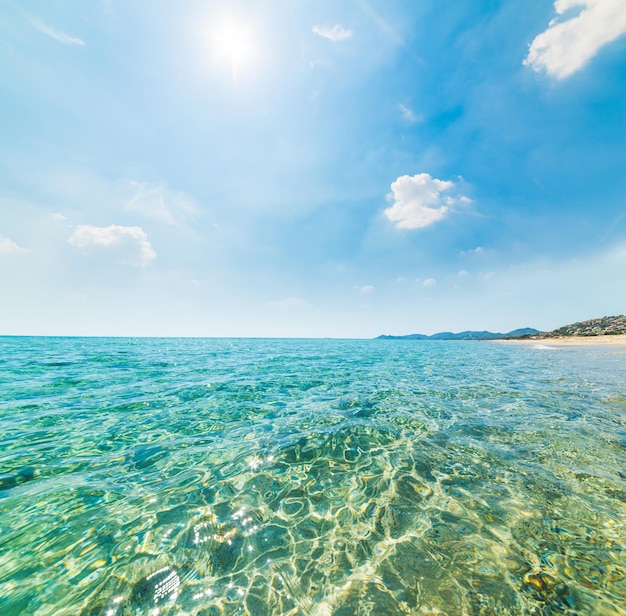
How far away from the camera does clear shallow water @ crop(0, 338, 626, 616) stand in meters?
3.09

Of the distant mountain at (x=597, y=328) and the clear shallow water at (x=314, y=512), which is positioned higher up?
the distant mountain at (x=597, y=328)

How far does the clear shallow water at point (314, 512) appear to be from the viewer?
309cm

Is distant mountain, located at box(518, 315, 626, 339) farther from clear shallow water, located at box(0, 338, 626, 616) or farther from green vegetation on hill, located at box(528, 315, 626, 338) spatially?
clear shallow water, located at box(0, 338, 626, 616)

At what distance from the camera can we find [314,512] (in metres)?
4.49

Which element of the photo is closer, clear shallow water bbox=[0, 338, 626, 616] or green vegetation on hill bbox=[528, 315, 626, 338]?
clear shallow water bbox=[0, 338, 626, 616]

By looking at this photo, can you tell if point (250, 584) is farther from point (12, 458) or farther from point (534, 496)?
point (12, 458)

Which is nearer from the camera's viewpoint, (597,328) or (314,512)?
(314,512)

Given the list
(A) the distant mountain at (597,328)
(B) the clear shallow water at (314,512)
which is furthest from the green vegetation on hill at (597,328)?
(B) the clear shallow water at (314,512)

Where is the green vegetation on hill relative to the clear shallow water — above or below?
above

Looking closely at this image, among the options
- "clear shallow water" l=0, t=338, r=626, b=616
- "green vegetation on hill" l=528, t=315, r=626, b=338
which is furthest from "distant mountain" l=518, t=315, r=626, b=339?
"clear shallow water" l=0, t=338, r=626, b=616

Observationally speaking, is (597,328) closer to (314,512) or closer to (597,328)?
(597,328)

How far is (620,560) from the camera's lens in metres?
3.42

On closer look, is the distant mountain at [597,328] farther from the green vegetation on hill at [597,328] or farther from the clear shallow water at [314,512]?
the clear shallow water at [314,512]

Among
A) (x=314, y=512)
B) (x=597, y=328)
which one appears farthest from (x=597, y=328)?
(x=314, y=512)
